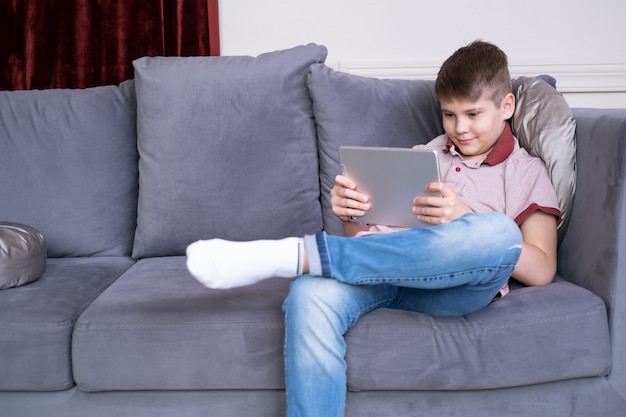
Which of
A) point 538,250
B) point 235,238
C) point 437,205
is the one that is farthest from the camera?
point 235,238

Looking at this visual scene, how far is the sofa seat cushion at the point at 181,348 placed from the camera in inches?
55.9

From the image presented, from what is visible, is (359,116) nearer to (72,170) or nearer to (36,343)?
(72,170)

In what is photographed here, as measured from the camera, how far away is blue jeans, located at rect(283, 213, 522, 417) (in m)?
1.28

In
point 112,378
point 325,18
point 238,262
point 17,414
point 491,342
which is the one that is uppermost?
point 325,18

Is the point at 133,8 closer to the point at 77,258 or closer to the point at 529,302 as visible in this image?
the point at 77,258

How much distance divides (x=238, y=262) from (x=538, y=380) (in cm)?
67

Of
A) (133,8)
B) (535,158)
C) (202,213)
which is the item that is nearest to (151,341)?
(202,213)

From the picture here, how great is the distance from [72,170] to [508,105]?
1.21 meters

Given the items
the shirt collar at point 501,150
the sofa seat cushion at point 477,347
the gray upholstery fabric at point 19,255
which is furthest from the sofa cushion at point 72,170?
the shirt collar at point 501,150

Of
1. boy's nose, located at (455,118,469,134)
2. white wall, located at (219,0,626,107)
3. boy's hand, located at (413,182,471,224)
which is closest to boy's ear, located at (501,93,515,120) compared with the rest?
boy's nose, located at (455,118,469,134)

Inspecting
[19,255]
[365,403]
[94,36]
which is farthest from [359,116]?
[94,36]

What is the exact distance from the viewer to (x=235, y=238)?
190 cm

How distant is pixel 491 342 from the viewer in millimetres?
1382

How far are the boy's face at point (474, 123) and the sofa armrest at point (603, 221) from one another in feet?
0.65
